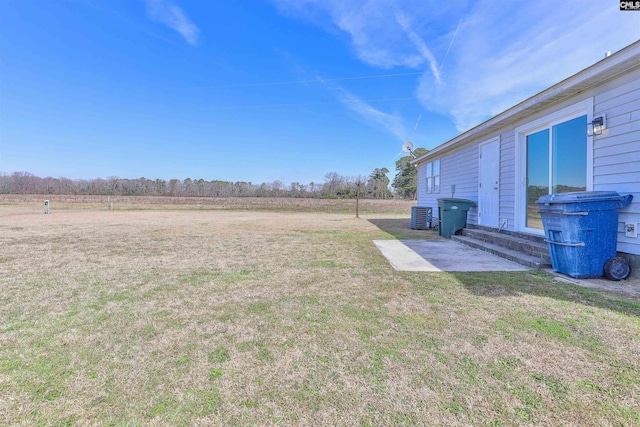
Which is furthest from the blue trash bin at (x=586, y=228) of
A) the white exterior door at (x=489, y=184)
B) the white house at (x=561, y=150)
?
the white exterior door at (x=489, y=184)

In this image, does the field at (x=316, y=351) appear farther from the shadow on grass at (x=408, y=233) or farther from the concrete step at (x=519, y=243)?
the shadow on grass at (x=408, y=233)

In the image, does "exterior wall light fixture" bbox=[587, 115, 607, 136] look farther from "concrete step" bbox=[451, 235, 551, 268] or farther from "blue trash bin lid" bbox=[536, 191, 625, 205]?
"concrete step" bbox=[451, 235, 551, 268]

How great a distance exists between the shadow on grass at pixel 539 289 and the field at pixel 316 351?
0.07ft

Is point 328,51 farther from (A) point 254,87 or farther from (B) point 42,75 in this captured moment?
(B) point 42,75

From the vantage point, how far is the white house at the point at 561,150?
339 cm

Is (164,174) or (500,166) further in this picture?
(164,174)

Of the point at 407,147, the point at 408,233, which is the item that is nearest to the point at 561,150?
the point at 408,233

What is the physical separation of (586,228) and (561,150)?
1.99 metres

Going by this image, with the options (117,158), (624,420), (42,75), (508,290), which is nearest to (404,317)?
(624,420)

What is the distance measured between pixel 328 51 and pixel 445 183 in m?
10.9

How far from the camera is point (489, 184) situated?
6.46m

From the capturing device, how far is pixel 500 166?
19.9 ft

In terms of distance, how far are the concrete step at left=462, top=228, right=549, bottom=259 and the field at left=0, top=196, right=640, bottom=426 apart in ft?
2.96

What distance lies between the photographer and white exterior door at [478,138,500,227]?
615 cm
